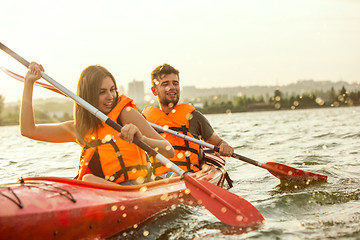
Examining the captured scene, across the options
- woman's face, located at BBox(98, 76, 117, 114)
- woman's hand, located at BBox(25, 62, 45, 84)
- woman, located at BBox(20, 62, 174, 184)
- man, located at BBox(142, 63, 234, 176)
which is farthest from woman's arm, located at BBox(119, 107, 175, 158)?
man, located at BBox(142, 63, 234, 176)

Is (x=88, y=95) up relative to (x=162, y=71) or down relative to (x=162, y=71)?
down

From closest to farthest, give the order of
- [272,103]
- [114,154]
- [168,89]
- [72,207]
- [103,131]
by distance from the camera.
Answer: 1. [72,207]
2. [114,154]
3. [103,131]
4. [168,89]
5. [272,103]

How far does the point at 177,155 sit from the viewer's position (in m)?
4.94

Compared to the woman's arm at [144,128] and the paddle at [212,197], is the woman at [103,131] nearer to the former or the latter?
the woman's arm at [144,128]

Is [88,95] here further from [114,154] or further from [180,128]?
[180,128]

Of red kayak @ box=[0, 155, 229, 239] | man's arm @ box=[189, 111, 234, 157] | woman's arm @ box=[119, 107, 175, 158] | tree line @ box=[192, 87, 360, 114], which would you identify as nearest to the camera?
red kayak @ box=[0, 155, 229, 239]

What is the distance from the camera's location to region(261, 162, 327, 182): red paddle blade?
18.3 feet

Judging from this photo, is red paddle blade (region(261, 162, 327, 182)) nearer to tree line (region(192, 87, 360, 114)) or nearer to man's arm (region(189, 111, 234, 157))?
man's arm (region(189, 111, 234, 157))

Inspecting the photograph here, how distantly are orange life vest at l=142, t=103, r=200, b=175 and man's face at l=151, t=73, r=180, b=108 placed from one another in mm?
146

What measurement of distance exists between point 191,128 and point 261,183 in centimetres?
157

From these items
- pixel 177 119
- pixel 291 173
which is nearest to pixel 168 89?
pixel 177 119

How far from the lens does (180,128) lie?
511cm

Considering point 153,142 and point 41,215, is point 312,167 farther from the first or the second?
point 41,215

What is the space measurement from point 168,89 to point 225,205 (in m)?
1.95
